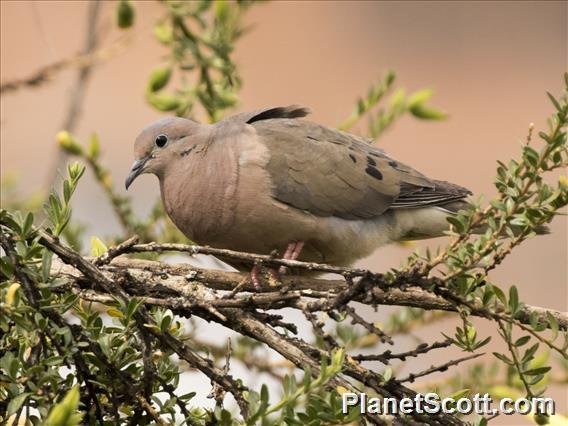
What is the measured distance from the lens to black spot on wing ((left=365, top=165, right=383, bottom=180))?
3738 millimetres

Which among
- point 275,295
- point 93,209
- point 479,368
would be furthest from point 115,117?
point 275,295

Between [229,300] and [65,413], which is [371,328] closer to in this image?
[229,300]

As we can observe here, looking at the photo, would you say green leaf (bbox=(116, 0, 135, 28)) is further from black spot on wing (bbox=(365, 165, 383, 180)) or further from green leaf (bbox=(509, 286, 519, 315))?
green leaf (bbox=(509, 286, 519, 315))

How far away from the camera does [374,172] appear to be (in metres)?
3.76

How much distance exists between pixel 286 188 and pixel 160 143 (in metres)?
0.52

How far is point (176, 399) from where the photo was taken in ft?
6.37

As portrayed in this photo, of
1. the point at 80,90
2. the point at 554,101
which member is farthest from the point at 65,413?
the point at 80,90

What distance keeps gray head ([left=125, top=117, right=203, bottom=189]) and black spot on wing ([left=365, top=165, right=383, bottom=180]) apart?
650 millimetres

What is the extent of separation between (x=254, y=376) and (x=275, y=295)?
1.23 meters

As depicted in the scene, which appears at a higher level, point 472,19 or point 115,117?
point 472,19

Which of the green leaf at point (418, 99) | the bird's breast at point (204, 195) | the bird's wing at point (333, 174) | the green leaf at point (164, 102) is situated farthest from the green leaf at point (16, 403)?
the green leaf at point (418, 99)

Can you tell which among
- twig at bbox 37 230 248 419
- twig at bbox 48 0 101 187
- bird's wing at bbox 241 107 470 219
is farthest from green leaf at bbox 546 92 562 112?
twig at bbox 48 0 101 187

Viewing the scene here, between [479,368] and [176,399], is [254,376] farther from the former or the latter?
[176,399]

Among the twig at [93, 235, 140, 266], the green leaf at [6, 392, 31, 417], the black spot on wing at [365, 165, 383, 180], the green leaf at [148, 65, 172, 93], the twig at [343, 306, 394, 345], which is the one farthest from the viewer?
the black spot on wing at [365, 165, 383, 180]
